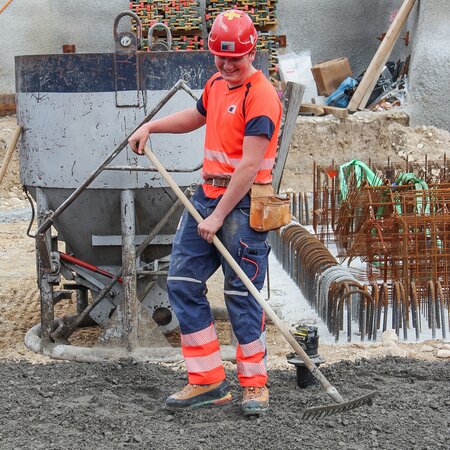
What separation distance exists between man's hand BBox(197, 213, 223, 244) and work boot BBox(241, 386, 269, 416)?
2.82ft

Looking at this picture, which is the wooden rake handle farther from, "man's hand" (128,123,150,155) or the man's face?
the man's face

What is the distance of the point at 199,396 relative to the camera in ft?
17.3

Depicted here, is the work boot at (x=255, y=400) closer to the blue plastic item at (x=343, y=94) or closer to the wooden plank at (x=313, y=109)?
the wooden plank at (x=313, y=109)

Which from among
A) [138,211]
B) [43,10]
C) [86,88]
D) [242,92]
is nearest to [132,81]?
[86,88]

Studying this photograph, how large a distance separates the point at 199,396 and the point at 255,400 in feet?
1.20

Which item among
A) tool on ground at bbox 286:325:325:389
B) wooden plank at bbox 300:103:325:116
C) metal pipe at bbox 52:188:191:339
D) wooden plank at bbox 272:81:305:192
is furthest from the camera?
wooden plank at bbox 300:103:325:116

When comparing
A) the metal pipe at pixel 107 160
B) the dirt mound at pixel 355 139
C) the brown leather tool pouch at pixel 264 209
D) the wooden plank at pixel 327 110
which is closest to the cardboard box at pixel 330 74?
the wooden plank at pixel 327 110

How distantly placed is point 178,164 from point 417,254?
2.47 meters

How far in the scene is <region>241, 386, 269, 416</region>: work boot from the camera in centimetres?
503

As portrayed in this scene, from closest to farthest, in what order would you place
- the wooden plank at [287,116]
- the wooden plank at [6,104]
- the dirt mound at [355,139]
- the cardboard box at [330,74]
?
the wooden plank at [287,116] < the dirt mound at [355,139] < the cardboard box at [330,74] < the wooden plank at [6,104]

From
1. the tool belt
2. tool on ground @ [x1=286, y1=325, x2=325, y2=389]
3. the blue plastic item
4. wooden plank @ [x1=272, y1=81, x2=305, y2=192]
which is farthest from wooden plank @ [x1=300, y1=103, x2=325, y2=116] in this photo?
the tool belt

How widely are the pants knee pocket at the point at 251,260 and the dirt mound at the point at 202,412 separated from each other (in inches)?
28.9

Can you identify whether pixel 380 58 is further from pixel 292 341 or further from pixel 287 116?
pixel 292 341

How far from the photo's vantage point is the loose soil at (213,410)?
15.4ft
